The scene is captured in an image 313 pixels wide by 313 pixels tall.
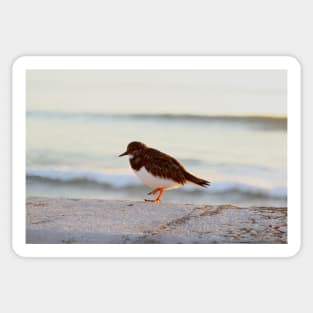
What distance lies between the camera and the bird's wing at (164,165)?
1.55 metres

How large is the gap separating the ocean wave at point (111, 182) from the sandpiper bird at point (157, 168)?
27mm

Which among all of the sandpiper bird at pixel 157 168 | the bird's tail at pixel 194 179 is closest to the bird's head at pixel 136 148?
the sandpiper bird at pixel 157 168

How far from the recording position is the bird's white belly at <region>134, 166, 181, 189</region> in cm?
156

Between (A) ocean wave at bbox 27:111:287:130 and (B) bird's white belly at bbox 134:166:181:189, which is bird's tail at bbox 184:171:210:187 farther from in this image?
(A) ocean wave at bbox 27:111:287:130

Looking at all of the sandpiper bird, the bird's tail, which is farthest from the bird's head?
the bird's tail

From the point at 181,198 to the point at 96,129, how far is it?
12.8 inches

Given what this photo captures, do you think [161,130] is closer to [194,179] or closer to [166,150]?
[166,150]

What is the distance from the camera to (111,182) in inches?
62.1

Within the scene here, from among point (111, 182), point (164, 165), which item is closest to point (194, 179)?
point (164, 165)

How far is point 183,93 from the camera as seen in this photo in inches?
61.9

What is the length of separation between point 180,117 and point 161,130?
0.07 metres

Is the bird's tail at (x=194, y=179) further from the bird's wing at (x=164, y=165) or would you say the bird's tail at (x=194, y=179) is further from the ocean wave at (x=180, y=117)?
the ocean wave at (x=180, y=117)
